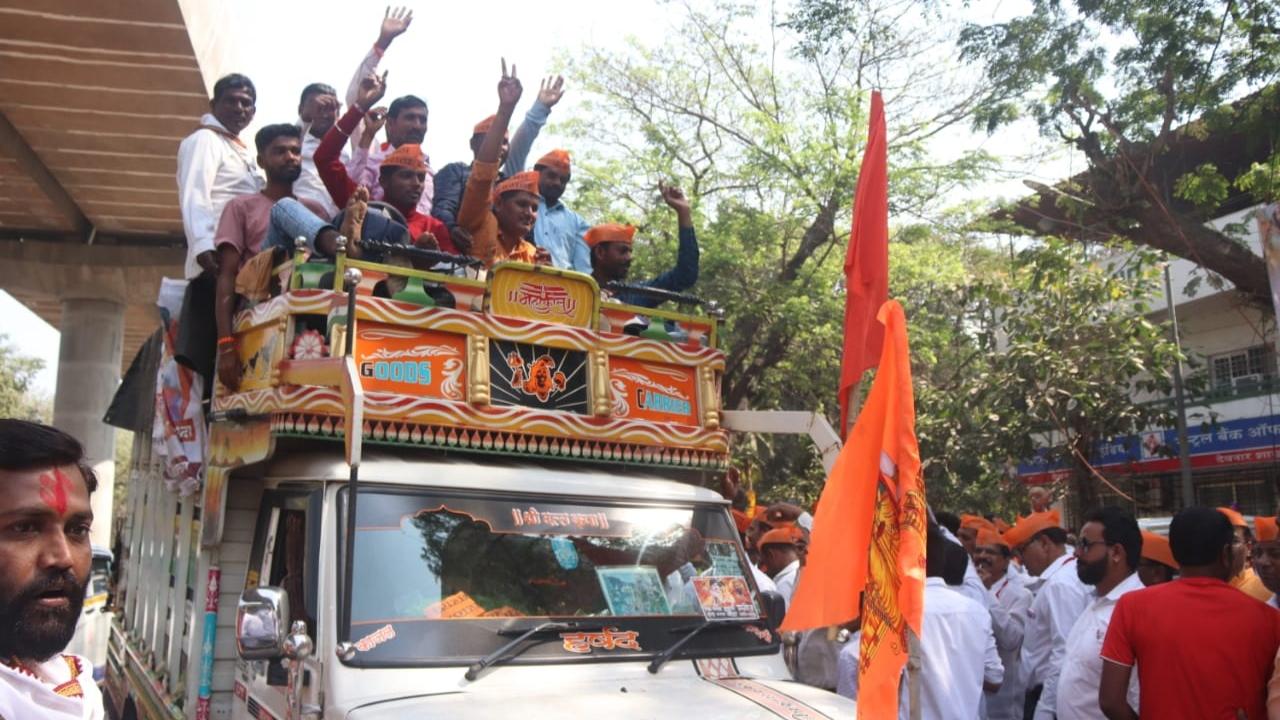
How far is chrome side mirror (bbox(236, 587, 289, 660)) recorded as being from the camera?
3793 mm

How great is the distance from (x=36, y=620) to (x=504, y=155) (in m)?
5.52

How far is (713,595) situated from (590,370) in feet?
3.86

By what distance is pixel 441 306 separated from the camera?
5043mm

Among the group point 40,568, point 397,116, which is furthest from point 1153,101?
point 40,568

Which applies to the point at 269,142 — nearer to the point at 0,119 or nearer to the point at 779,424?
the point at 779,424

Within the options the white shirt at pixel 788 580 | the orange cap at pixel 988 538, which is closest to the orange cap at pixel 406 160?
Answer: the white shirt at pixel 788 580

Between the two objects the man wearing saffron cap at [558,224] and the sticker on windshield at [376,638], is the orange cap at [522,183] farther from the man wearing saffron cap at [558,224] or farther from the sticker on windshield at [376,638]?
the sticker on windshield at [376,638]

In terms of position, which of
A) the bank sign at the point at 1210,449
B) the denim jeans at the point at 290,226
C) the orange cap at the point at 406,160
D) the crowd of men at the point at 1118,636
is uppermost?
the orange cap at the point at 406,160

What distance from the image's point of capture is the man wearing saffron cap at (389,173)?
5.98 metres

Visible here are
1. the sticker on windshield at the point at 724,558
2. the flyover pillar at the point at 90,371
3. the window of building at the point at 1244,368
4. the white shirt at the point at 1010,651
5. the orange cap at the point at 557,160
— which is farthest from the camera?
the window of building at the point at 1244,368

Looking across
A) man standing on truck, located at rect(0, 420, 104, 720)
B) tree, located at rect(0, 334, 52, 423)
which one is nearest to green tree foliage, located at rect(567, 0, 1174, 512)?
man standing on truck, located at rect(0, 420, 104, 720)

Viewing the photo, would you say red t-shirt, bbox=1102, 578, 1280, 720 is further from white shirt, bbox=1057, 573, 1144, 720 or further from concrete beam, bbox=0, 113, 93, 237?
concrete beam, bbox=0, 113, 93, 237

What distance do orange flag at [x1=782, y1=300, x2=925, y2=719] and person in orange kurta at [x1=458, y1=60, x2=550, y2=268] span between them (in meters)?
2.80

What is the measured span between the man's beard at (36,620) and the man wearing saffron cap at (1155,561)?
514 cm
